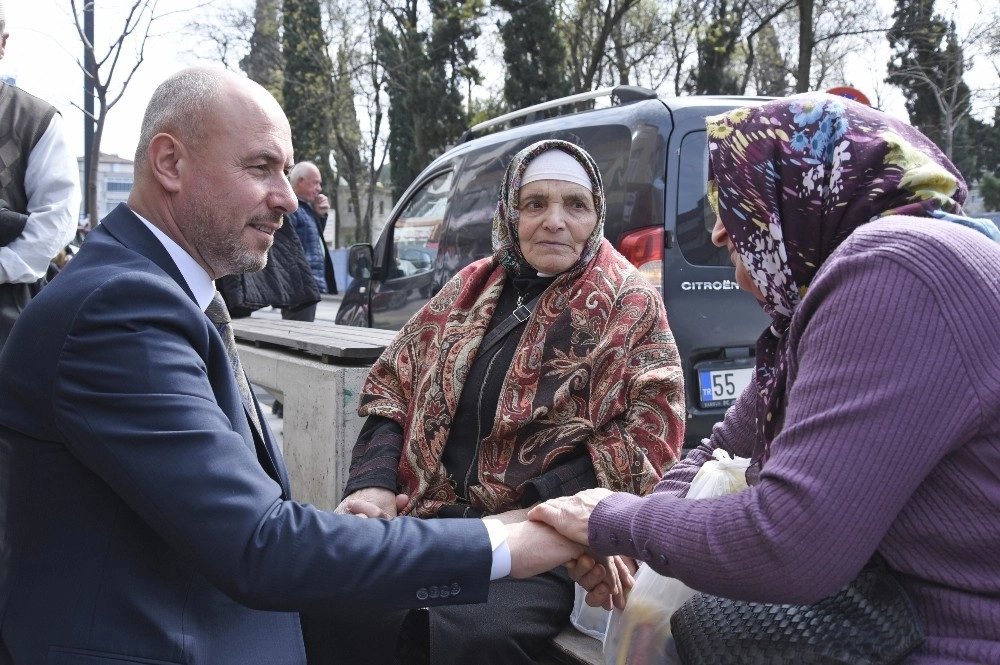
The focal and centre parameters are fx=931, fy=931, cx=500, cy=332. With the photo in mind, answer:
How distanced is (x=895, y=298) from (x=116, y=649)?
1362 millimetres

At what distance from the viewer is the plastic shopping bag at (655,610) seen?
186cm

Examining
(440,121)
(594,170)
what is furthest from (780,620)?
(440,121)

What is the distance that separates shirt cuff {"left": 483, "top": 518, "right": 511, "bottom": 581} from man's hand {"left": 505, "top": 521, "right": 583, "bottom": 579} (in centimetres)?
2

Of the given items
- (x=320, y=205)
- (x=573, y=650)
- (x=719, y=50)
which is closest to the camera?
(x=573, y=650)

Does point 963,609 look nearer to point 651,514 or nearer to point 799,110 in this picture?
point 651,514

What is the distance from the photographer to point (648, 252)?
173 inches

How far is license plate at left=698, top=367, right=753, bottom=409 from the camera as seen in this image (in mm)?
4406

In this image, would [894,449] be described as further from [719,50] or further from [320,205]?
[719,50]

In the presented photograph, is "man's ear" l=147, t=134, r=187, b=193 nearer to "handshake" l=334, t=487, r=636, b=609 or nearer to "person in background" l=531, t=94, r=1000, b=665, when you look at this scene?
"handshake" l=334, t=487, r=636, b=609

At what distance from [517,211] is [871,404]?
6.77 feet

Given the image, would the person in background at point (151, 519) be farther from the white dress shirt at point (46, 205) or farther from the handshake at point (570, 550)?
the white dress shirt at point (46, 205)

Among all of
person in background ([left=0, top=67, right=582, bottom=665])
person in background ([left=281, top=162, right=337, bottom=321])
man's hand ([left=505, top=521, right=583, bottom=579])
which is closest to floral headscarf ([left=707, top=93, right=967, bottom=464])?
man's hand ([left=505, top=521, right=583, bottom=579])

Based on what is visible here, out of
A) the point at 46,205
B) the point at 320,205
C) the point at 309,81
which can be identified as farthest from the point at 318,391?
the point at 309,81

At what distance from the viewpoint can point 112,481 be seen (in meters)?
1.55
